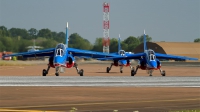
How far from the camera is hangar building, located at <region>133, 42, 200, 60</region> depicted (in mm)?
108738

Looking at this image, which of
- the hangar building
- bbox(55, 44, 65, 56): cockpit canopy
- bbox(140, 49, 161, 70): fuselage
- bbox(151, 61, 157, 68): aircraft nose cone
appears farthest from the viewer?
the hangar building

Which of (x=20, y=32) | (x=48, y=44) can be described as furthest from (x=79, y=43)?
(x=20, y=32)

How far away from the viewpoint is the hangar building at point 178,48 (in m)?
109

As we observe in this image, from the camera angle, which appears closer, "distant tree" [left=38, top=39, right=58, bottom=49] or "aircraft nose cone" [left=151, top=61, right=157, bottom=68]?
"aircraft nose cone" [left=151, top=61, right=157, bottom=68]

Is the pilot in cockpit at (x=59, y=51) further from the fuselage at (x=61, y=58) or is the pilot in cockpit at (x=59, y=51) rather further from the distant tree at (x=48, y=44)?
the distant tree at (x=48, y=44)

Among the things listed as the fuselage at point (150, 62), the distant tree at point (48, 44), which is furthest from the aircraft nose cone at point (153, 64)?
the distant tree at point (48, 44)

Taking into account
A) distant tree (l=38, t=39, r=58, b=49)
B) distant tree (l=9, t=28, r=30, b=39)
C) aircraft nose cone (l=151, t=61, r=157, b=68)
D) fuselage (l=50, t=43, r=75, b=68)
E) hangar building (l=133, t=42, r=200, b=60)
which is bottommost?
aircraft nose cone (l=151, t=61, r=157, b=68)

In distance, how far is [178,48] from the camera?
111812 millimetres

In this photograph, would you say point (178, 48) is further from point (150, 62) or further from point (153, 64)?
point (153, 64)

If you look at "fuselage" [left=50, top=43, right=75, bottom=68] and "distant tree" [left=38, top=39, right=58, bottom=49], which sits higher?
"distant tree" [left=38, top=39, right=58, bottom=49]

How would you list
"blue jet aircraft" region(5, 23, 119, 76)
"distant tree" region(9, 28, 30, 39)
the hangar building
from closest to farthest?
"blue jet aircraft" region(5, 23, 119, 76) → the hangar building → "distant tree" region(9, 28, 30, 39)

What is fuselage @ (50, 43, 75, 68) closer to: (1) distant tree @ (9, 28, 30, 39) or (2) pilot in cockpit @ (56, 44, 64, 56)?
(2) pilot in cockpit @ (56, 44, 64, 56)

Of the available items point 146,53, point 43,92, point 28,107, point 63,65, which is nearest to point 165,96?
point 43,92

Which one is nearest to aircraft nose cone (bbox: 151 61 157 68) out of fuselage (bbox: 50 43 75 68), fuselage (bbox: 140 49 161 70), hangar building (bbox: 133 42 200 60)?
fuselage (bbox: 140 49 161 70)
